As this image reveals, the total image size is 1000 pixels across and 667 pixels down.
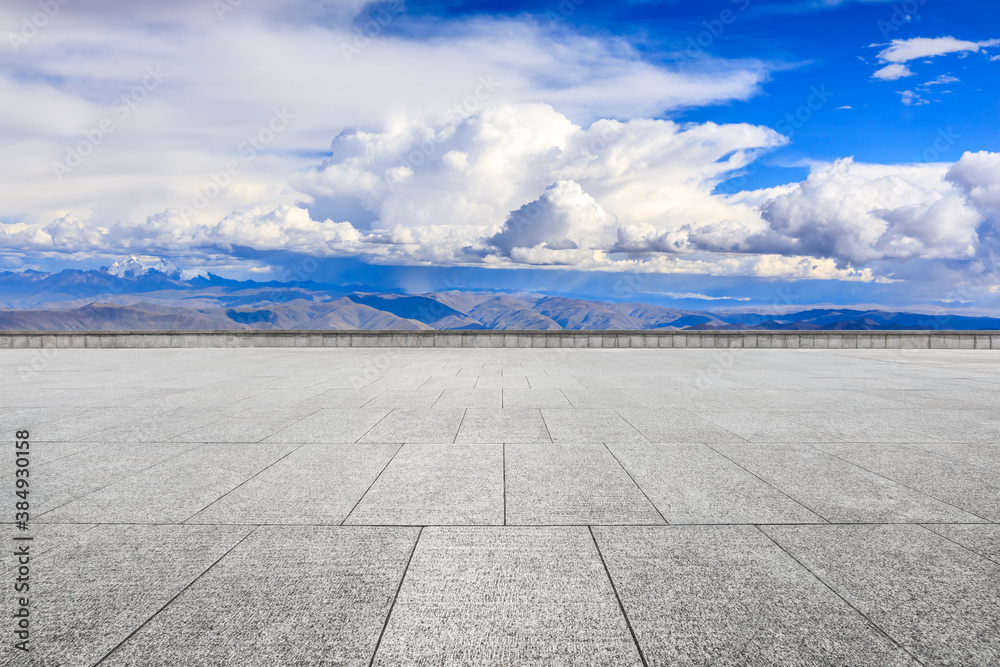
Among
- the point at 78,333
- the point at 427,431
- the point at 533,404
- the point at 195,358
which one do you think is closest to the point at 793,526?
the point at 427,431

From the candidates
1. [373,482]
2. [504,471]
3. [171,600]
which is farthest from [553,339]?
[171,600]

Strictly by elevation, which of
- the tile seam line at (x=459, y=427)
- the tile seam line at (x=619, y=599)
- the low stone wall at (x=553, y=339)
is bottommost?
the tile seam line at (x=619, y=599)

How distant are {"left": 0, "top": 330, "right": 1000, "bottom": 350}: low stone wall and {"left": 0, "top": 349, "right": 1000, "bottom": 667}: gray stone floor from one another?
664 inches

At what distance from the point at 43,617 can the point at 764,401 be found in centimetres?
1156

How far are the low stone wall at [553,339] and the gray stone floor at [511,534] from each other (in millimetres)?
16874

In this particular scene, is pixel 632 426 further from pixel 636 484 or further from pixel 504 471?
pixel 504 471

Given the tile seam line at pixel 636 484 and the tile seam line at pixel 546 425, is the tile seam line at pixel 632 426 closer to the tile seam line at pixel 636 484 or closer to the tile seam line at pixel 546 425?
the tile seam line at pixel 636 484

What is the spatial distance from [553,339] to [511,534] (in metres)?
23.1

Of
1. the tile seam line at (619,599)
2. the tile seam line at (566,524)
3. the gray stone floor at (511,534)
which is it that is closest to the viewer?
the tile seam line at (619,599)

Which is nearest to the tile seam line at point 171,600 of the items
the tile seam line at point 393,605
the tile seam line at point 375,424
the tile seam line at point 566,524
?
the tile seam line at point 566,524

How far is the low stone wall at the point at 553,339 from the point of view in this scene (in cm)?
2714

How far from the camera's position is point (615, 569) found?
3961mm

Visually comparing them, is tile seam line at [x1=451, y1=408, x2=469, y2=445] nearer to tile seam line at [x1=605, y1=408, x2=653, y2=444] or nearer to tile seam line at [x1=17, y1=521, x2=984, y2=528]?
tile seam line at [x1=605, y1=408, x2=653, y2=444]

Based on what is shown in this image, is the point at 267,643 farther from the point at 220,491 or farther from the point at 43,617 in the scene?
the point at 220,491
